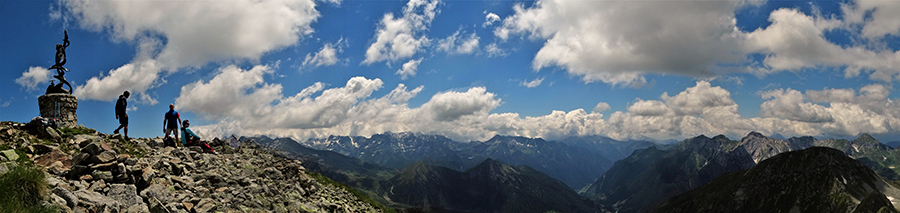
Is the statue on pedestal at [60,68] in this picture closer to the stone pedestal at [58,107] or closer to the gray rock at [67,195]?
the stone pedestal at [58,107]

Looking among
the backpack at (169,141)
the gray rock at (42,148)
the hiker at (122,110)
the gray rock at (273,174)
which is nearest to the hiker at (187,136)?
the backpack at (169,141)

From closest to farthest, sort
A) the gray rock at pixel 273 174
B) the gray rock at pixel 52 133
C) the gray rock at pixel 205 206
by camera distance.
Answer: the gray rock at pixel 205 206, the gray rock at pixel 52 133, the gray rock at pixel 273 174

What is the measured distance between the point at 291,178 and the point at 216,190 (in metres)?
17.7

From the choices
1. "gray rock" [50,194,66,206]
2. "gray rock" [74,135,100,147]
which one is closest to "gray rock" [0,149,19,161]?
"gray rock" [74,135,100,147]

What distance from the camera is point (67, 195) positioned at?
47.3 ft

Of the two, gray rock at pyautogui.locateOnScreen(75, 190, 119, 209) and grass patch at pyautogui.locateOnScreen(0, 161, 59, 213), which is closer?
grass patch at pyautogui.locateOnScreen(0, 161, 59, 213)

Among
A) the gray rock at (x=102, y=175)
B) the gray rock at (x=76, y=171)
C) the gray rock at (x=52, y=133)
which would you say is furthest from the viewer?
the gray rock at (x=52, y=133)

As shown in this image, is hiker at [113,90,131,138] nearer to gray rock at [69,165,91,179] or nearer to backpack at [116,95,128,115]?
backpack at [116,95,128,115]

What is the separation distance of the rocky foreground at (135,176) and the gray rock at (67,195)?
0.05ft

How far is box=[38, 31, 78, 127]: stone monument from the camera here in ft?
94.0

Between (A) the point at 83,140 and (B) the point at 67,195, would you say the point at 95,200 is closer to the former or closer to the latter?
(B) the point at 67,195

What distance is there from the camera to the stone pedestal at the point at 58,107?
94.0 ft

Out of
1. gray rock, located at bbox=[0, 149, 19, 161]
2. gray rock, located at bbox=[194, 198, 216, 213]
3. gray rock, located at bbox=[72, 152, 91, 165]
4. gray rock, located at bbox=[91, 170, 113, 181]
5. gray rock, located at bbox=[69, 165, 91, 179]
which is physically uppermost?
gray rock, located at bbox=[0, 149, 19, 161]

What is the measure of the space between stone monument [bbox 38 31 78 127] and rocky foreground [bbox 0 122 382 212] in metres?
1.83
